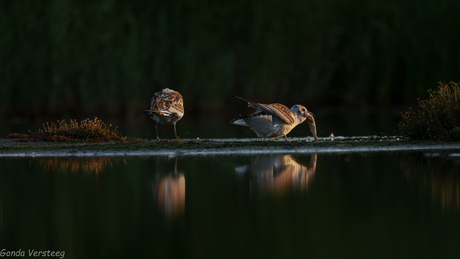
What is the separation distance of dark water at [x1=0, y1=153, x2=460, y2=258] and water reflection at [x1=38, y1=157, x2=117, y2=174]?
0.05 metres

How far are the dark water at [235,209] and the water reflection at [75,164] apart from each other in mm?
50

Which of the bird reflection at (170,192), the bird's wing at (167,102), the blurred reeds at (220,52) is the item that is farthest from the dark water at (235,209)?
the blurred reeds at (220,52)

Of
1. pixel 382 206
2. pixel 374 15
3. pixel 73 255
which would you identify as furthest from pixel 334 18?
pixel 73 255

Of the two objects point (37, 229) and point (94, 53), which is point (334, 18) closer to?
point (94, 53)

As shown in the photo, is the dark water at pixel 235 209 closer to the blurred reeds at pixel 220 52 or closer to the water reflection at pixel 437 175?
the water reflection at pixel 437 175

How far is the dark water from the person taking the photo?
5.41m

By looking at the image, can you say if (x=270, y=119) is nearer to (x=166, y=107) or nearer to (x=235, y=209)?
(x=166, y=107)

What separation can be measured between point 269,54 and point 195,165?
52.4 ft

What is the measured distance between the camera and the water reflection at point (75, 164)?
391 inches

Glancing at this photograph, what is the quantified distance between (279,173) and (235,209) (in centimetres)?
254

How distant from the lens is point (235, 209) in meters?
6.73

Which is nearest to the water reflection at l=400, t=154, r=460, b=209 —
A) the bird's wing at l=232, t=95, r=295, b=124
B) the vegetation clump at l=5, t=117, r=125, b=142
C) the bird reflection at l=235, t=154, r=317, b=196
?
the bird reflection at l=235, t=154, r=317, b=196

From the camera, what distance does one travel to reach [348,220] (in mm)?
6234

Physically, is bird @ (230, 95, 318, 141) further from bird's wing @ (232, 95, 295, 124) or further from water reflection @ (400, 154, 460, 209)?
water reflection @ (400, 154, 460, 209)
